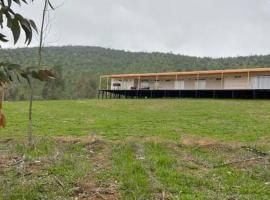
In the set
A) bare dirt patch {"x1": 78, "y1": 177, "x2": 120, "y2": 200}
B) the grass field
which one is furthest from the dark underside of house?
bare dirt patch {"x1": 78, "y1": 177, "x2": 120, "y2": 200}

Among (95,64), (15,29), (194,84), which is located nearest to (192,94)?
(194,84)

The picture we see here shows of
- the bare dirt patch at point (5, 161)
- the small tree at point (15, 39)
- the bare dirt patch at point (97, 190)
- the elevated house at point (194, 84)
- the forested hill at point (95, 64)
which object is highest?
the forested hill at point (95, 64)

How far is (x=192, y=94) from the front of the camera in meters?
40.2

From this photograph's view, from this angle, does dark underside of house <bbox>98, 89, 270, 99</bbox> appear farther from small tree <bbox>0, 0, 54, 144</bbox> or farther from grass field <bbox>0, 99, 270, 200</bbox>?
small tree <bbox>0, 0, 54, 144</bbox>

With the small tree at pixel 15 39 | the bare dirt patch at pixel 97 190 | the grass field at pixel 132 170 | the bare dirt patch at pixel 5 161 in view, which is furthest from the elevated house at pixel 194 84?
the small tree at pixel 15 39

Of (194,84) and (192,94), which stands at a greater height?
(194,84)

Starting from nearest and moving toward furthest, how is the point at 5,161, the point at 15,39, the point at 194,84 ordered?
the point at 15,39 < the point at 5,161 < the point at 194,84

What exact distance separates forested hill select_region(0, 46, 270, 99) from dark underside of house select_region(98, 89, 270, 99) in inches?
273

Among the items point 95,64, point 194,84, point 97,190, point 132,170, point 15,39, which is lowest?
point 97,190

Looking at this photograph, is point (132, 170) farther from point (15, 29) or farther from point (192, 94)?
point (192, 94)

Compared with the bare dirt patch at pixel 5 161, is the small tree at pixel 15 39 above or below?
above

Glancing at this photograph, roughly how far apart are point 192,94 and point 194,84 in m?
1.10

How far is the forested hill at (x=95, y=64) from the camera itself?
5906 centimetres

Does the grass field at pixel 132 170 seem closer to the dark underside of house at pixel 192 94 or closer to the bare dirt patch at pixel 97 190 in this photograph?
the bare dirt patch at pixel 97 190
